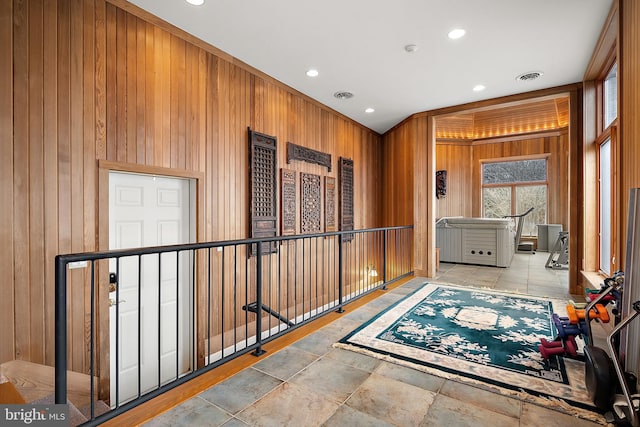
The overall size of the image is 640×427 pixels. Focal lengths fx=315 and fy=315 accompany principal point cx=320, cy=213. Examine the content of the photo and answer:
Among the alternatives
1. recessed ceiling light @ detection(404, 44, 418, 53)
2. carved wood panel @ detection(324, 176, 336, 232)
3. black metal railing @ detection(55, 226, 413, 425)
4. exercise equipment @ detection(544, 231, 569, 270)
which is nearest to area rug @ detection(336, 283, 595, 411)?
black metal railing @ detection(55, 226, 413, 425)

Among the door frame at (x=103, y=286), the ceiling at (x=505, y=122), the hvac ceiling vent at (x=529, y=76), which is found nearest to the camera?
the door frame at (x=103, y=286)

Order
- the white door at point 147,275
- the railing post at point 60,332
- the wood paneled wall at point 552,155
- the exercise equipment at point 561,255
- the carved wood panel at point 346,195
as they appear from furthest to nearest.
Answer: the wood paneled wall at point 552,155 < the exercise equipment at point 561,255 < the carved wood panel at point 346,195 < the white door at point 147,275 < the railing post at point 60,332

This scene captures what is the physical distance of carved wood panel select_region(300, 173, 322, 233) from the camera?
482 cm

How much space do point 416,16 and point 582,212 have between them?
3.64m

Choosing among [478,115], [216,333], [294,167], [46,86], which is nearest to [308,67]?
[294,167]

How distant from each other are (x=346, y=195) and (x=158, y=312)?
4.27 m

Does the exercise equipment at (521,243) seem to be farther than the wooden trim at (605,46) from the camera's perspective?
Yes

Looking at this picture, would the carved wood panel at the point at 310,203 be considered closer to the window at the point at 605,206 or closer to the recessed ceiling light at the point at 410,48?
the recessed ceiling light at the point at 410,48

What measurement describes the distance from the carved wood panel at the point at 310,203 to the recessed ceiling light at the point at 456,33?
258 centimetres

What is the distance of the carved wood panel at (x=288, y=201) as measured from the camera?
4410 mm

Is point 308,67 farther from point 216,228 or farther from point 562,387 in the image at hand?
point 562,387

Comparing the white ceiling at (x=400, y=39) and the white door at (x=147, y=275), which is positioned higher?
the white ceiling at (x=400, y=39)

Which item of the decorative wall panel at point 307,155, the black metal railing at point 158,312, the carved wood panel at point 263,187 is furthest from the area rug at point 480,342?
the decorative wall panel at point 307,155

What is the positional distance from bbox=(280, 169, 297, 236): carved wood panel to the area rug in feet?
5.82
